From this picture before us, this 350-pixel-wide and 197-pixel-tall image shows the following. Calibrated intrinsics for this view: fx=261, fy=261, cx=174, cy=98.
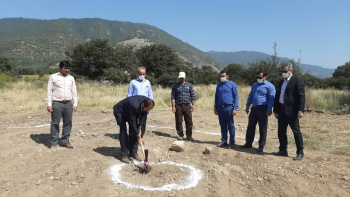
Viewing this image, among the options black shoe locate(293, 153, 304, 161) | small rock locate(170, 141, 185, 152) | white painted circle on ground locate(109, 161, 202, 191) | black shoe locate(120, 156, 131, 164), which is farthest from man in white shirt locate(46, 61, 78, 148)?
black shoe locate(293, 153, 304, 161)

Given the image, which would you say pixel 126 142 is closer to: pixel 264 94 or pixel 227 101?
pixel 227 101

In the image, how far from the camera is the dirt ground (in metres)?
3.83

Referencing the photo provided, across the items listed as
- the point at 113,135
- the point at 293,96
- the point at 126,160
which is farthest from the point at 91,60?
the point at 293,96

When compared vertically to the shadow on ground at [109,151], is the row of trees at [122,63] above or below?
above

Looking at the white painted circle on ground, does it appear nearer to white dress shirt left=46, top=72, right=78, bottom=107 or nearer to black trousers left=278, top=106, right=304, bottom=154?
white dress shirt left=46, top=72, right=78, bottom=107

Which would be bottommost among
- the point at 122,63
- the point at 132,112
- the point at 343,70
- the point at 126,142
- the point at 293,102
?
the point at 126,142

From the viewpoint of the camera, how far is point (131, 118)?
4.47m

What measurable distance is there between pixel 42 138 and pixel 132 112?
3093 millimetres

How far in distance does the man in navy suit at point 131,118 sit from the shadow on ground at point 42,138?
190cm

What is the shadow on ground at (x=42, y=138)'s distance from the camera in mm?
5820

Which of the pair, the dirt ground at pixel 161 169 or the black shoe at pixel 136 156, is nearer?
the dirt ground at pixel 161 169

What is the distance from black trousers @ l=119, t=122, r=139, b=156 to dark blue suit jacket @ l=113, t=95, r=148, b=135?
127 mm

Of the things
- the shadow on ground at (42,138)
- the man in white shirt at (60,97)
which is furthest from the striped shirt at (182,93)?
the shadow on ground at (42,138)

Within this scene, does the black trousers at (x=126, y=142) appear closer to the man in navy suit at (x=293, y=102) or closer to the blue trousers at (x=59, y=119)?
the blue trousers at (x=59, y=119)
